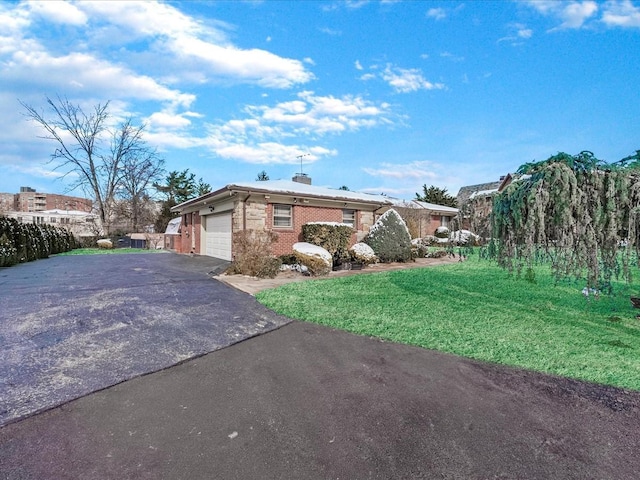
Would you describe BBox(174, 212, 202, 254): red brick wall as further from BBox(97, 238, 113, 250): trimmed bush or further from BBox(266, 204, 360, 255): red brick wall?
BBox(97, 238, 113, 250): trimmed bush

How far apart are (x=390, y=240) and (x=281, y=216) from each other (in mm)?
4656

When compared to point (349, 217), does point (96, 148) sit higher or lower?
higher

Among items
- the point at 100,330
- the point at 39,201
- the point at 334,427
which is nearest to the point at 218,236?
the point at 100,330

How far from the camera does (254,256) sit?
31.4ft

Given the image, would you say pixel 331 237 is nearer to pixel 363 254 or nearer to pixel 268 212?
pixel 363 254

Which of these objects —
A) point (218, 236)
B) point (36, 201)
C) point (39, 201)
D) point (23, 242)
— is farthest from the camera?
point (39, 201)

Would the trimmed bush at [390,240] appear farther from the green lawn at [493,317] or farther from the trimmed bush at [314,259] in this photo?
the green lawn at [493,317]

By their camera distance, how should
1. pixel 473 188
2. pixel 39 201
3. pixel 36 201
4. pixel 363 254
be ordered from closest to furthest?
pixel 363 254
pixel 473 188
pixel 36 201
pixel 39 201

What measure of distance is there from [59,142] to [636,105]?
37.2m

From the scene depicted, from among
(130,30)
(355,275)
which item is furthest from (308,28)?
(355,275)

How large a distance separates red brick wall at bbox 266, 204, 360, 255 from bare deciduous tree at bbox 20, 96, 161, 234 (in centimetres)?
2245

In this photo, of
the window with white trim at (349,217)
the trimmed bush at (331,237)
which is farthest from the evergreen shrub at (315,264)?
the window with white trim at (349,217)

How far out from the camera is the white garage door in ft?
44.3

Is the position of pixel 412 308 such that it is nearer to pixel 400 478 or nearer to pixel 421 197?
pixel 400 478
